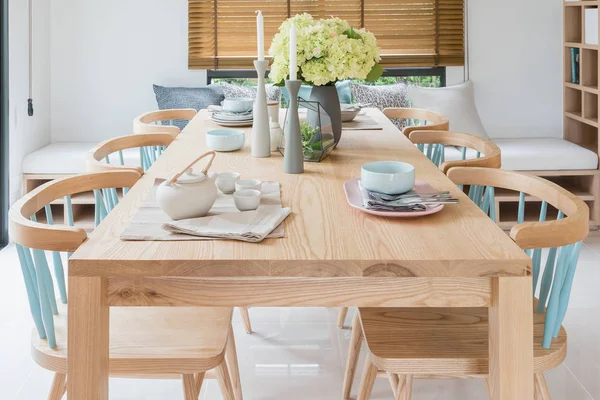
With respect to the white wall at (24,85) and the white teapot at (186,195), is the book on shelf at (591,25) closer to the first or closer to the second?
the white wall at (24,85)

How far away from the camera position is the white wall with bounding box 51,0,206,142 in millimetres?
5395

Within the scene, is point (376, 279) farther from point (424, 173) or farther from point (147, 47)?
point (147, 47)

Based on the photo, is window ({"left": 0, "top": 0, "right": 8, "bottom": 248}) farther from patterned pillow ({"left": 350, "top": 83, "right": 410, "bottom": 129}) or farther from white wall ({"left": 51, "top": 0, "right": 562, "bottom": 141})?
patterned pillow ({"left": 350, "top": 83, "right": 410, "bottom": 129})

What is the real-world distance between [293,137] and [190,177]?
2.07 ft

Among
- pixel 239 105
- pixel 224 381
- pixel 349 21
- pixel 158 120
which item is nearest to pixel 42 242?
pixel 224 381

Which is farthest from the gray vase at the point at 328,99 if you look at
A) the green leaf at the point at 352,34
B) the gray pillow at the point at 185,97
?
the gray pillow at the point at 185,97

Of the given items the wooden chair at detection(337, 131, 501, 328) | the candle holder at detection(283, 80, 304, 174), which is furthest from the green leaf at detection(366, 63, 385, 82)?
the candle holder at detection(283, 80, 304, 174)

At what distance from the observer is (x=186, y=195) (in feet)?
5.86

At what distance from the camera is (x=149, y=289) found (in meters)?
1.60

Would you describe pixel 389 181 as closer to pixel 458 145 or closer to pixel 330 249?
pixel 330 249

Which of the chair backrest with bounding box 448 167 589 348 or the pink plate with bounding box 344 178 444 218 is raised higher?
the pink plate with bounding box 344 178 444 218

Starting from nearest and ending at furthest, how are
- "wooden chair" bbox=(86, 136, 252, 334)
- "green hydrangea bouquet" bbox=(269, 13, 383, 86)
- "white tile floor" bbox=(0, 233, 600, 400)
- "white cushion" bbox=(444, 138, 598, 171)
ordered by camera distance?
"wooden chair" bbox=(86, 136, 252, 334)
"green hydrangea bouquet" bbox=(269, 13, 383, 86)
"white tile floor" bbox=(0, 233, 600, 400)
"white cushion" bbox=(444, 138, 598, 171)

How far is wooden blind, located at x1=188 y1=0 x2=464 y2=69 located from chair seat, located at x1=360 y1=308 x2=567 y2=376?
144 inches

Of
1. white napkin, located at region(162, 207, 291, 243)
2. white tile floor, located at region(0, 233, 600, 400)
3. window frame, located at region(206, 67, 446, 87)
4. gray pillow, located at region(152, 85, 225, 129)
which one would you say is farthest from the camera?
window frame, located at region(206, 67, 446, 87)
